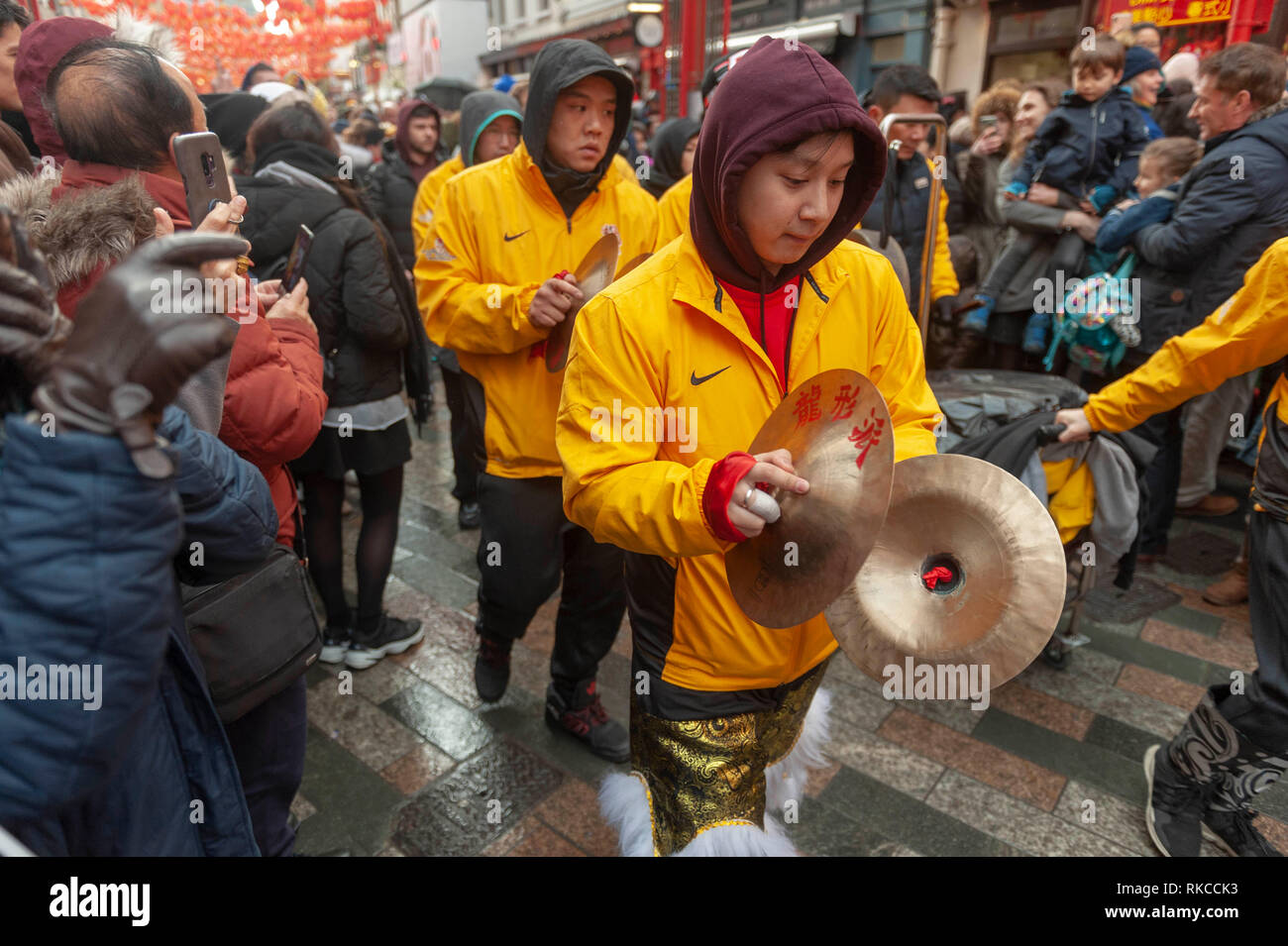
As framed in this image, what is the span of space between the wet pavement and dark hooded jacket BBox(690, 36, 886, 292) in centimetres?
192

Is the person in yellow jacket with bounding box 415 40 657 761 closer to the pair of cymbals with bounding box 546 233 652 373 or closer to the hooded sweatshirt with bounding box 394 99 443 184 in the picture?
the pair of cymbals with bounding box 546 233 652 373

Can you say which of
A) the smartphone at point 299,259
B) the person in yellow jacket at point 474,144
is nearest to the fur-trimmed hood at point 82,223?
the smartphone at point 299,259

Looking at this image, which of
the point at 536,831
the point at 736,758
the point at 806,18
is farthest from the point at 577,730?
the point at 806,18

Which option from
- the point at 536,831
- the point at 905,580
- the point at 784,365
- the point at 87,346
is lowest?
the point at 536,831

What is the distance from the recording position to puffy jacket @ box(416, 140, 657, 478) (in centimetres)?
273

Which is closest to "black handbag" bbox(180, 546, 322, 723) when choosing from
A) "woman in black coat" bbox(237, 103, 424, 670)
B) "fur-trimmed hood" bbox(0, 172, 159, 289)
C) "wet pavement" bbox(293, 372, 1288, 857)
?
"fur-trimmed hood" bbox(0, 172, 159, 289)

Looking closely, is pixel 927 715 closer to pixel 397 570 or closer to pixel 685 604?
pixel 685 604

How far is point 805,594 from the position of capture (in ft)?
4.33

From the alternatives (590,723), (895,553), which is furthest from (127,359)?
(590,723)

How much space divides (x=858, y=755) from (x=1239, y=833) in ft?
3.91

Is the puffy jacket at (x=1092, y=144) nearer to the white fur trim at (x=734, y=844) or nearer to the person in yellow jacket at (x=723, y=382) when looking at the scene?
the person in yellow jacket at (x=723, y=382)

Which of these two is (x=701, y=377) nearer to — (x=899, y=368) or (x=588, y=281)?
(x=899, y=368)

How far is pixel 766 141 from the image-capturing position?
1495 millimetres
